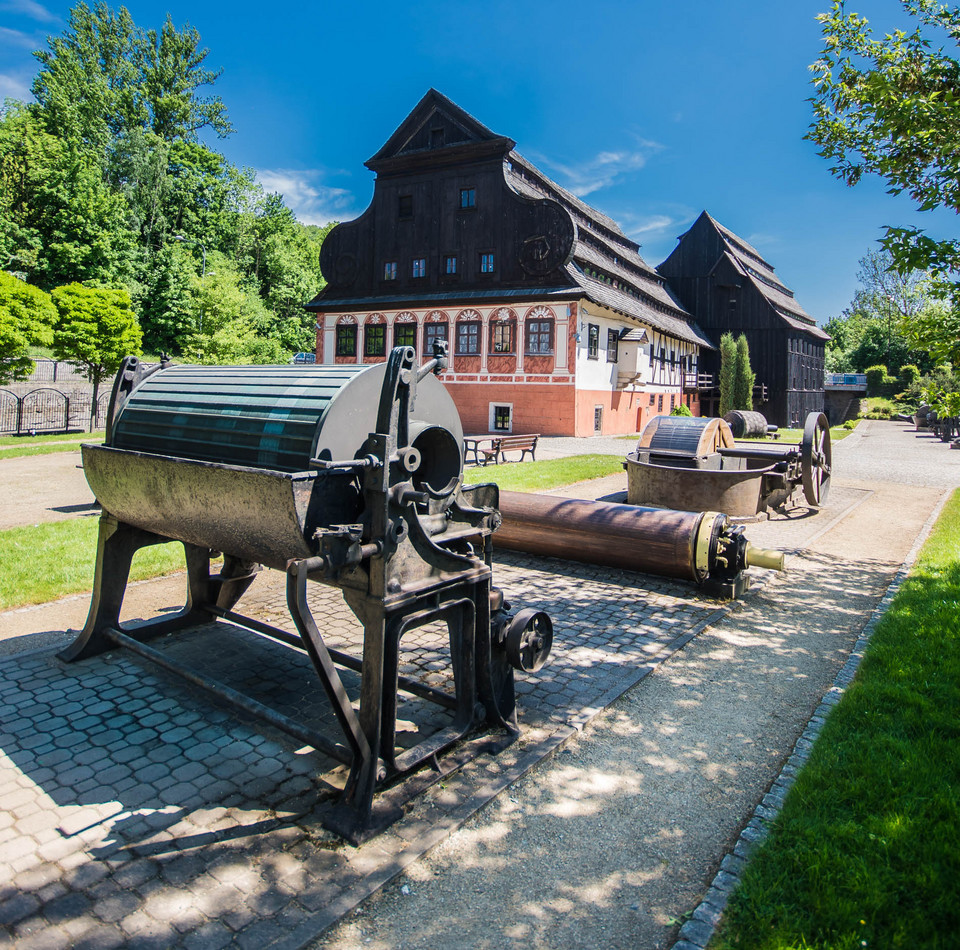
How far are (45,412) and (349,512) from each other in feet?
98.3

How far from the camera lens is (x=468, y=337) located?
30266 millimetres

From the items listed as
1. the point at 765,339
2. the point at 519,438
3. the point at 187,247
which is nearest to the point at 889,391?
the point at 765,339

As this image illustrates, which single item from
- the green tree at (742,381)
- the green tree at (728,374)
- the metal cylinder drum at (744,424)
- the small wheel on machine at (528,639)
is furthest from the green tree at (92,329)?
the green tree at (742,381)

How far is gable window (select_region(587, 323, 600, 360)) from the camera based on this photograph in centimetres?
2916

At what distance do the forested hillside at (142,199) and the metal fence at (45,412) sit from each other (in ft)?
18.4

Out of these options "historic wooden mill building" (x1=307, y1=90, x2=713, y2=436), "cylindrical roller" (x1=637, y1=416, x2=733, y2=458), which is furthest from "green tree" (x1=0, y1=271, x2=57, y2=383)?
"cylindrical roller" (x1=637, y1=416, x2=733, y2=458)

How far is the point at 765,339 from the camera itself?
44719 millimetres

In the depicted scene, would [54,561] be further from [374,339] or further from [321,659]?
[374,339]

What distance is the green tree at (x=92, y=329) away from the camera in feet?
81.2

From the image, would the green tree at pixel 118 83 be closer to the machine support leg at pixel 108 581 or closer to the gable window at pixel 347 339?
the gable window at pixel 347 339

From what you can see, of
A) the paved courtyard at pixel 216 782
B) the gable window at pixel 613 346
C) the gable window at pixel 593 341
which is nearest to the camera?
the paved courtyard at pixel 216 782

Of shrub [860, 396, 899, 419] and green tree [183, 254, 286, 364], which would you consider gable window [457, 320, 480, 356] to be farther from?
shrub [860, 396, 899, 419]

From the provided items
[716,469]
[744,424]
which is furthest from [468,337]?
[716,469]

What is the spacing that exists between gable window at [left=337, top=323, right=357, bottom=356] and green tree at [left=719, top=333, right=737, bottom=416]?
70.5ft
